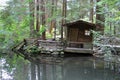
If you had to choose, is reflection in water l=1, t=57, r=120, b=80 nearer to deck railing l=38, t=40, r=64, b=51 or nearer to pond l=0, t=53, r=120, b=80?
pond l=0, t=53, r=120, b=80

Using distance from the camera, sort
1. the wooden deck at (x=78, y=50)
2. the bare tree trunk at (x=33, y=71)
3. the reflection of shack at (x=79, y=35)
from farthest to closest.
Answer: the reflection of shack at (x=79, y=35), the wooden deck at (x=78, y=50), the bare tree trunk at (x=33, y=71)

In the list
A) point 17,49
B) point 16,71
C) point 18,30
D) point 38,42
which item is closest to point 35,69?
point 16,71

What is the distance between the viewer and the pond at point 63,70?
10.6 metres

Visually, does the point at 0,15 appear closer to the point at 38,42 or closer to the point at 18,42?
the point at 18,42

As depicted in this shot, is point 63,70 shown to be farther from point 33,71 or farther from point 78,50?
point 78,50

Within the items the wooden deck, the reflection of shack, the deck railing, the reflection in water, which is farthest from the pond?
the reflection of shack

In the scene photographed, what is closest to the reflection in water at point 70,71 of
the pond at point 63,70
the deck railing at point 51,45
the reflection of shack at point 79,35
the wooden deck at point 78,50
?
the pond at point 63,70

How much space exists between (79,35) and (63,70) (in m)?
6.92

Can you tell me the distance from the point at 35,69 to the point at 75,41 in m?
7.18

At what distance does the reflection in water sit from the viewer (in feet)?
34.8

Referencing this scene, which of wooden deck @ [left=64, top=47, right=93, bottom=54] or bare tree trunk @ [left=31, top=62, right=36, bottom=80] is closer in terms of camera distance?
bare tree trunk @ [left=31, top=62, right=36, bottom=80]

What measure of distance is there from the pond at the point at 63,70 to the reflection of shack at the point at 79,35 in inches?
112

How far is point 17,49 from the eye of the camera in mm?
18922

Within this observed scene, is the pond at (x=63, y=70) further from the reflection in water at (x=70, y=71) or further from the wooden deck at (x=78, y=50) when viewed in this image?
the wooden deck at (x=78, y=50)
